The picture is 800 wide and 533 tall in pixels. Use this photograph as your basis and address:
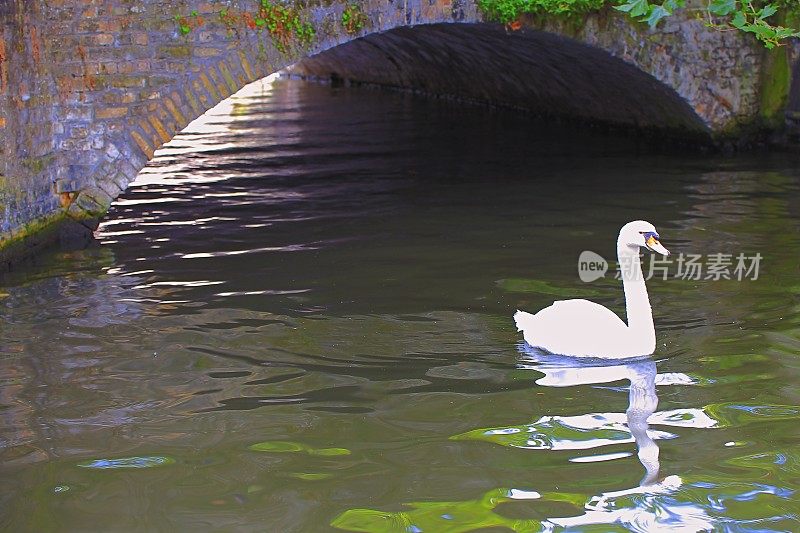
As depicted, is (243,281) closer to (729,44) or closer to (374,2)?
(374,2)

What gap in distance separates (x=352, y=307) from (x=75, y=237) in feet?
10.3

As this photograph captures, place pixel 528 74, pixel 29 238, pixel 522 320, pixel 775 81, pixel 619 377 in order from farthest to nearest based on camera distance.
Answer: pixel 528 74, pixel 775 81, pixel 29 238, pixel 522 320, pixel 619 377

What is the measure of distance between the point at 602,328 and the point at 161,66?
15.5 ft

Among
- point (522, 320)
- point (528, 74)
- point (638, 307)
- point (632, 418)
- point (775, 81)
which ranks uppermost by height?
point (528, 74)

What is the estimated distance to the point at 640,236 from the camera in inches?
227

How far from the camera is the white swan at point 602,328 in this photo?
18.1 feet

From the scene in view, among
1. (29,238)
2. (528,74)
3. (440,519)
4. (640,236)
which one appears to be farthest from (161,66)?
(528,74)

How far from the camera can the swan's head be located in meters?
5.68

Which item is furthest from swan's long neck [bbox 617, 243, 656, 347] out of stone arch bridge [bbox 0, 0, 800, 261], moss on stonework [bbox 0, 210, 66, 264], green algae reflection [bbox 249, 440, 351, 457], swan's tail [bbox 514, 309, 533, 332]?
moss on stonework [bbox 0, 210, 66, 264]

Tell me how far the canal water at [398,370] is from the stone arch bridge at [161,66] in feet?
2.23

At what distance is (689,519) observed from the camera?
3.91 meters

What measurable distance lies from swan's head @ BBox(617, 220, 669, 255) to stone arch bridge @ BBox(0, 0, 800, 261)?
4.22 m

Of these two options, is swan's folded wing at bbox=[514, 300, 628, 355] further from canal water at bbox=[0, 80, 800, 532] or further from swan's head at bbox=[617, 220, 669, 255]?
swan's head at bbox=[617, 220, 669, 255]

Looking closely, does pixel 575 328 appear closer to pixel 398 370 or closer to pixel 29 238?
pixel 398 370
